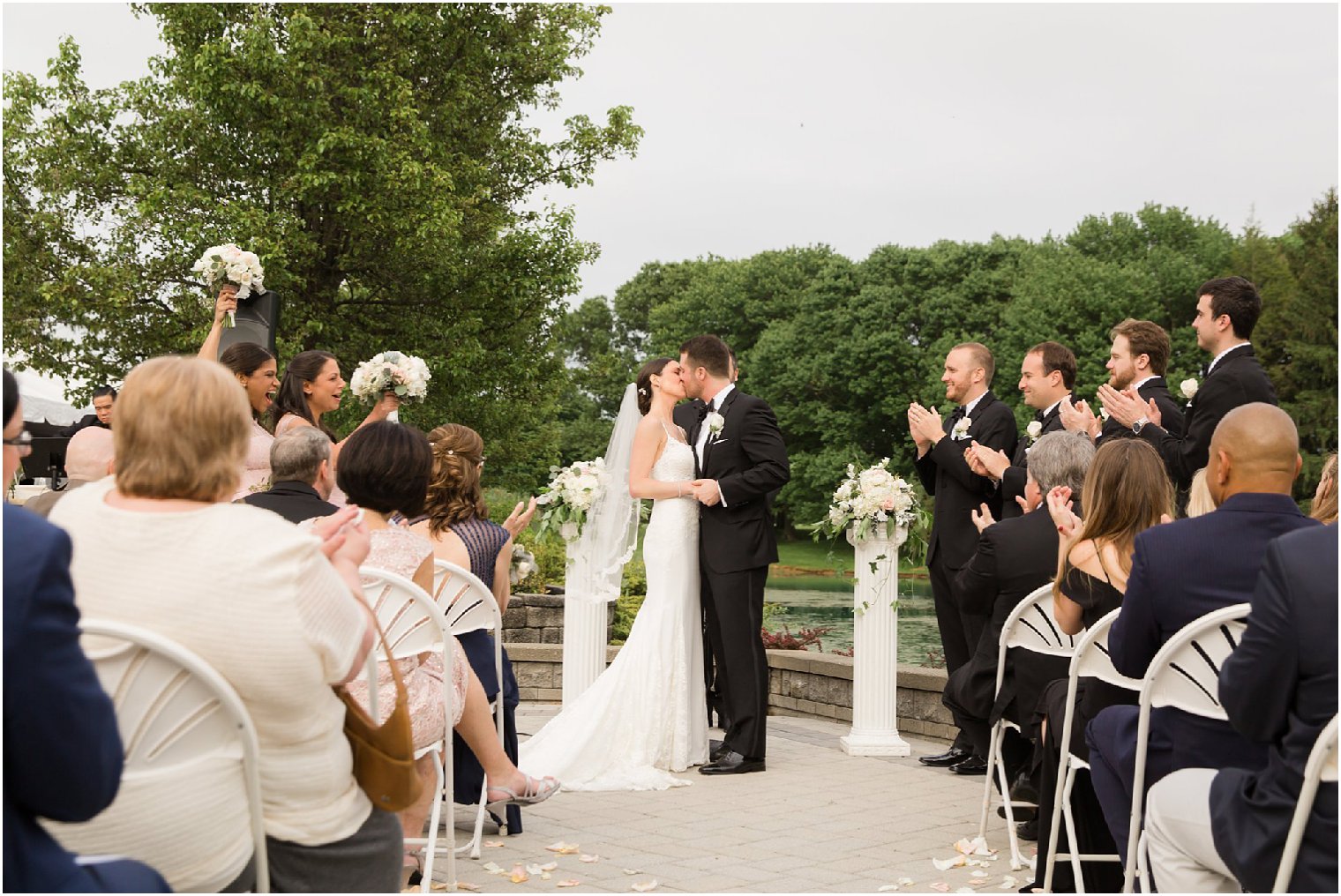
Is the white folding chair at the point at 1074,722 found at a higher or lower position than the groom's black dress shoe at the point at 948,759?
higher

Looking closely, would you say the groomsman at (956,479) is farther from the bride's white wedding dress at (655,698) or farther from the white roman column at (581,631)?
the white roman column at (581,631)

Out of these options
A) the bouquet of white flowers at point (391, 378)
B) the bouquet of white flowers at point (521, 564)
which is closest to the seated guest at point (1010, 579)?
the bouquet of white flowers at point (521, 564)

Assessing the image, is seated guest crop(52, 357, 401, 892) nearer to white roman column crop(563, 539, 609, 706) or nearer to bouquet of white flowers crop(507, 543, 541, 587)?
bouquet of white flowers crop(507, 543, 541, 587)

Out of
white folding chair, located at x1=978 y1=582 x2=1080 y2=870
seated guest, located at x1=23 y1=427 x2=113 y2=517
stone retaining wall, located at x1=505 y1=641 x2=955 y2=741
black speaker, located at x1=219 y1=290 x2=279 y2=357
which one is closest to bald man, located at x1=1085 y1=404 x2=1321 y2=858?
white folding chair, located at x1=978 y1=582 x2=1080 y2=870

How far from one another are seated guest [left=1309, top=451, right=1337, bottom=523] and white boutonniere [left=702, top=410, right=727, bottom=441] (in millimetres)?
3544

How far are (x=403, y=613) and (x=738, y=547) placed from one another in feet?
10.8

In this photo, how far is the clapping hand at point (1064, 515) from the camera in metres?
4.65

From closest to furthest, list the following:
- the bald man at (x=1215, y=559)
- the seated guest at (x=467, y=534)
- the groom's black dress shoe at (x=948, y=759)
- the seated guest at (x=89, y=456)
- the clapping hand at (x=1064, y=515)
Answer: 1. the bald man at (x=1215, y=559)
2. the clapping hand at (x=1064, y=515)
3. the seated guest at (x=89, y=456)
4. the seated guest at (x=467, y=534)
5. the groom's black dress shoe at (x=948, y=759)

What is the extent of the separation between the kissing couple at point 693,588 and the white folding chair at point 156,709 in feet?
14.9

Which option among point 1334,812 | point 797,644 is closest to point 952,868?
point 1334,812

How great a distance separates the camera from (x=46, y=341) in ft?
63.7

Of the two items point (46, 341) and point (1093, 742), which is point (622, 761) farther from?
point (46, 341)

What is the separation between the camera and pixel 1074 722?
4523 mm

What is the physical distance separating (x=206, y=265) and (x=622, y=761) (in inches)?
142
